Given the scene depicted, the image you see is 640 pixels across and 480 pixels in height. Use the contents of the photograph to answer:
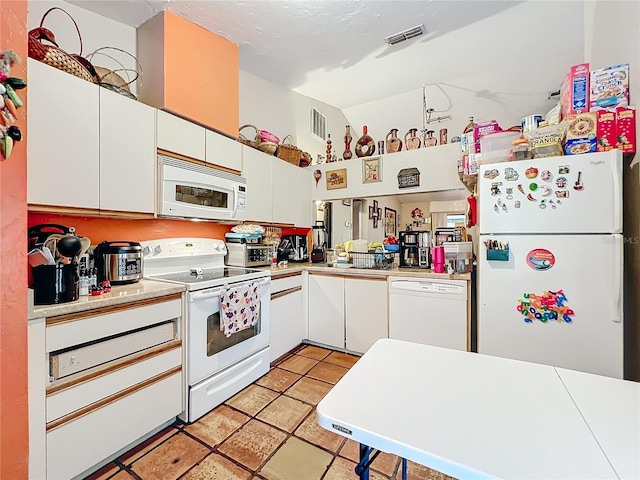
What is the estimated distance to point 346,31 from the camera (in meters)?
2.15

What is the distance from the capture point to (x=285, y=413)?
1.74m

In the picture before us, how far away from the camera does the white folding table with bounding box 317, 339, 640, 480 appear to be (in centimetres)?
48

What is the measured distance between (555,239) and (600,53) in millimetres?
1492

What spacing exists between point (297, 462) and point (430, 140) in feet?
9.24

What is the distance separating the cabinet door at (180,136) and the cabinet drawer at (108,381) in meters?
1.32

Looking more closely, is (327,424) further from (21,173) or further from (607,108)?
(607,108)

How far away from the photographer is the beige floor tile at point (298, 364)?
231 cm

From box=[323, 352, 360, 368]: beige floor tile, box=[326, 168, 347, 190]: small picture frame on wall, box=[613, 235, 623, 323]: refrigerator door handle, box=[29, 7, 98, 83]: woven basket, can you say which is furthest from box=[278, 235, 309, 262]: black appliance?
box=[613, 235, 623, 323]: refrigerator door handle

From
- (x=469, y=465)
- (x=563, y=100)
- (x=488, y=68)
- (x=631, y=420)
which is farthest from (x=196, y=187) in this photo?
(x=488, y=68)

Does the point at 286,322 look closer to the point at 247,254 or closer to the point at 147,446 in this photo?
the point at 247,254

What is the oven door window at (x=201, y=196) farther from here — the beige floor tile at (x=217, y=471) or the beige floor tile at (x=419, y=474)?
the beige floor tile at (x=419, y=474)

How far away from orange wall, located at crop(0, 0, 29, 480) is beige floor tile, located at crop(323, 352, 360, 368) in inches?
75.9

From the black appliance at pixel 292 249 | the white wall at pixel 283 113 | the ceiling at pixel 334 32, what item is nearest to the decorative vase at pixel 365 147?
the ceiling at pixel 334 32

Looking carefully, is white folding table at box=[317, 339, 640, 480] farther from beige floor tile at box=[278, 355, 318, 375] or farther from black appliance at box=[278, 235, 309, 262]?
black appliance at box=[278, 235, 309, 262]
